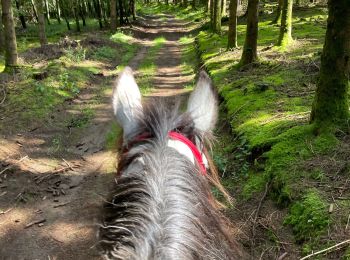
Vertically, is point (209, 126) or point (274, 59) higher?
point (209, 126)

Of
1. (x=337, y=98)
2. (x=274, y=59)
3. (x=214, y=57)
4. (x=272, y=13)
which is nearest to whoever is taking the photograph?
(x=337, y=98)

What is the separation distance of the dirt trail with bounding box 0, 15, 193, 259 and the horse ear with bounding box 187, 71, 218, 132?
1.47 m

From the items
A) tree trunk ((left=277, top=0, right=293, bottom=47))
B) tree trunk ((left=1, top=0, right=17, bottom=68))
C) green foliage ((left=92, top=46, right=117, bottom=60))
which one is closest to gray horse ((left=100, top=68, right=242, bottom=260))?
tree trunk ((left=1, top=0, right=17, bottom=68))

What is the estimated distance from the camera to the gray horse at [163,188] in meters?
1.29

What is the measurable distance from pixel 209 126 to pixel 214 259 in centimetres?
106

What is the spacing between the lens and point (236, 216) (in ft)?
15.4

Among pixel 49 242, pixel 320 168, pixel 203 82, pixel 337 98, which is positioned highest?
pixel 203 82

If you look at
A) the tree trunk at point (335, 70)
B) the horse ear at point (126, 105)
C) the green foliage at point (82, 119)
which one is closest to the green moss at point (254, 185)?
the tree trunk at point (335, 70)

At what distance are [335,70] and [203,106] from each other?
3.16 meters

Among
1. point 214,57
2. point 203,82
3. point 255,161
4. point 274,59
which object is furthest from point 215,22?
point 203,82

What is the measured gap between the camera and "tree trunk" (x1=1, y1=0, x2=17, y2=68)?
11.3 m

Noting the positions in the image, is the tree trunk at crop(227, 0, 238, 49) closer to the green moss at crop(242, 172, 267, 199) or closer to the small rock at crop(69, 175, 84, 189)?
the small rock at crop(69, 175, 84, 189)

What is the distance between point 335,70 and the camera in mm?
4770

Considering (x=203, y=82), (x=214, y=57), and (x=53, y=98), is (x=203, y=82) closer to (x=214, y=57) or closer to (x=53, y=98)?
(x=53, y=98)
